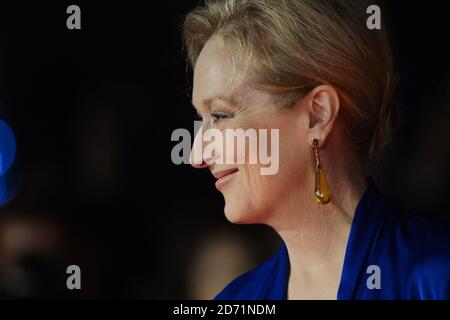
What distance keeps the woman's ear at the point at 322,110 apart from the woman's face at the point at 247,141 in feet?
0.05

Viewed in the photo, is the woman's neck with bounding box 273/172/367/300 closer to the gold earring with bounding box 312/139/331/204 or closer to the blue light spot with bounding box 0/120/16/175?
the gold earring with bounding box 312/139/331/204

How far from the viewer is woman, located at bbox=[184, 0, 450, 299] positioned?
126 cm

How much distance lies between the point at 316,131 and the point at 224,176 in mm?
211

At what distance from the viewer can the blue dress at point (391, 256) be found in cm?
122

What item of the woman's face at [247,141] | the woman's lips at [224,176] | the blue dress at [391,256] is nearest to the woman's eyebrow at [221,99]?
the woman's face at [247,141]

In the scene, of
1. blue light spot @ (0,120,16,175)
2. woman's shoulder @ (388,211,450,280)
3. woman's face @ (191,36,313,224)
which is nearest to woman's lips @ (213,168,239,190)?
woman's face @ (191,36,313,224)

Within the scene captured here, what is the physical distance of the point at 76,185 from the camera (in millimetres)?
1487

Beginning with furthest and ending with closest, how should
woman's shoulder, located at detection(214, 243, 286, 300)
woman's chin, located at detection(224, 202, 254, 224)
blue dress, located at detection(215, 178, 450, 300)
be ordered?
woman's shoulder, located at detection(214, 243, 286, 300), woman's chin, located at detection(224, 202, 254, 224), blue dress, located at detection(215, 178, 450, 300)

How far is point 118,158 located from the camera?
58.5 inches

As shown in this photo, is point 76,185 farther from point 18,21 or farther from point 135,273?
point 18,21

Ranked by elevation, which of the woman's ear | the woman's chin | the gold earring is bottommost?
the woman's chin

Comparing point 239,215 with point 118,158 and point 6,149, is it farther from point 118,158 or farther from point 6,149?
point 6,149

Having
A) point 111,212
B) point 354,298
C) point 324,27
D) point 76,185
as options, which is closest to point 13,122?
point 76,185

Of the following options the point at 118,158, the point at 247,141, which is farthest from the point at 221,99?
the point at 118,158
